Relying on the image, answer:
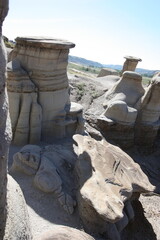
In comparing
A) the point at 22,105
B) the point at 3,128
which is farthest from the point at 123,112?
the point at 3,128

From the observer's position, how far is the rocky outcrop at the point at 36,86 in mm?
4941

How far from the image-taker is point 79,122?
5.93 m

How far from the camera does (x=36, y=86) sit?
518cm

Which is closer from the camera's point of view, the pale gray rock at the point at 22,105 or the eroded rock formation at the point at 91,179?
the eroded rock formation at the point at 91,179

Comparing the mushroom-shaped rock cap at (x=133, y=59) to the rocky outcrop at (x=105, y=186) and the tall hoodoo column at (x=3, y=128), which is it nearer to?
the rocky outcrop at (x=105, y=186)

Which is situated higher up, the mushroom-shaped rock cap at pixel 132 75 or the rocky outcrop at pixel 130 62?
the mushroom-shaped rock cap at pixel 132 75

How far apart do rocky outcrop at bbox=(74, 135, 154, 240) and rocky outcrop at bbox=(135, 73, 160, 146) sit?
355 centimetres

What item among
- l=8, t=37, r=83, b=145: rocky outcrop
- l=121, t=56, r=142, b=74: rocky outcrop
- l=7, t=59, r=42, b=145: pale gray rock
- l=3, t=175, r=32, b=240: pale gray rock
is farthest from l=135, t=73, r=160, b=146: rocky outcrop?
l=3, t=175, r=32, b=240: pale gray rock

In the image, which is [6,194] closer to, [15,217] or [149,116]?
[15,217]

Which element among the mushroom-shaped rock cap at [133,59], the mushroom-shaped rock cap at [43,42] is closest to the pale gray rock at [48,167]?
the mushroom-shaped rock cap at [43,42]

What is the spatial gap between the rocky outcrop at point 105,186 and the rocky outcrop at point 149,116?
355 centimetres

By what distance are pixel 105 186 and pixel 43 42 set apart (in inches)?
101

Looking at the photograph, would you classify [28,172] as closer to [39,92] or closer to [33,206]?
[33,206]

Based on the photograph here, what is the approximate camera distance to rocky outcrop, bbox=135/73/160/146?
26.3 feet
